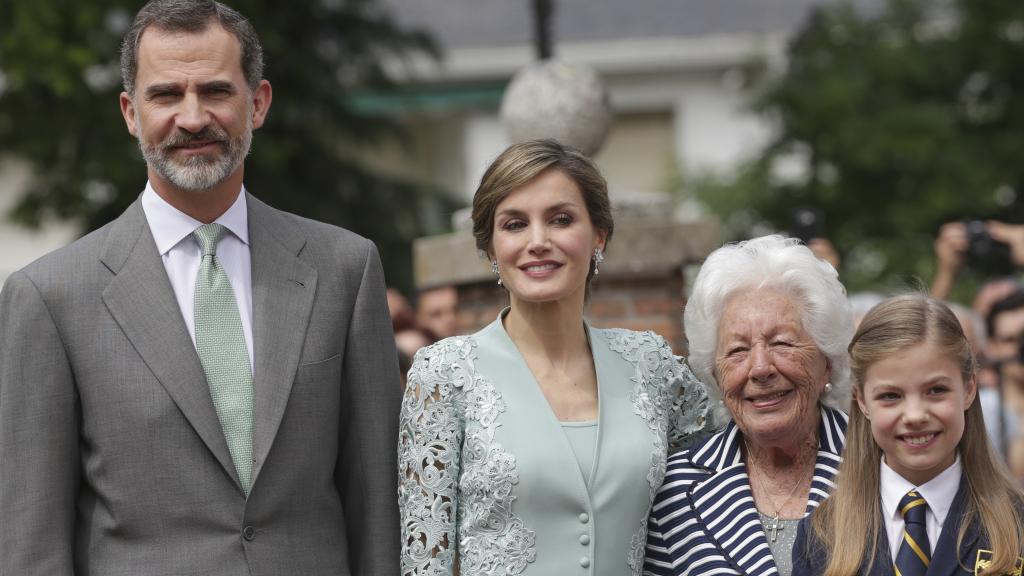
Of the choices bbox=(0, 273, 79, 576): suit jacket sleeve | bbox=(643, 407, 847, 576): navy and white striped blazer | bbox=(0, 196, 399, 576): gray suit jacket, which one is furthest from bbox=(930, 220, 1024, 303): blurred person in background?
bbox=(0, 273, 79, 576): suit jacket sleeve

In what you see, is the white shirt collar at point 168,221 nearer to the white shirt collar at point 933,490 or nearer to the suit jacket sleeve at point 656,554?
the suit jacket sleeve at point 656,554

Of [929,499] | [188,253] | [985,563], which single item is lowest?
[985,563]

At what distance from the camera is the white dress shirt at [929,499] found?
137 inches

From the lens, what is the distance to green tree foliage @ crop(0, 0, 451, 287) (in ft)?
36.9

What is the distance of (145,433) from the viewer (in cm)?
342

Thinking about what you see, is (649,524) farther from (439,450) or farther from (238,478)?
(238,478)

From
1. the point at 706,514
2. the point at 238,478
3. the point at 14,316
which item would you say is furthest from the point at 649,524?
the point at 14,316

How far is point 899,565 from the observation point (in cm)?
345

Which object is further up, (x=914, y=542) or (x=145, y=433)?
(x=145, y=433)

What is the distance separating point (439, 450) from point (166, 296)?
737 mm

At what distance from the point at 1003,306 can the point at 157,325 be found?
4.49m

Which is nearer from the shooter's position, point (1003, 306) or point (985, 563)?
point (985, 563)

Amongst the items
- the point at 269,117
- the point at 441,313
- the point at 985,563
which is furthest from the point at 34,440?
the point at 269,117

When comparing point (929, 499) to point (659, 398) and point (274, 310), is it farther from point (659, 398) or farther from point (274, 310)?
point (274, 310)
